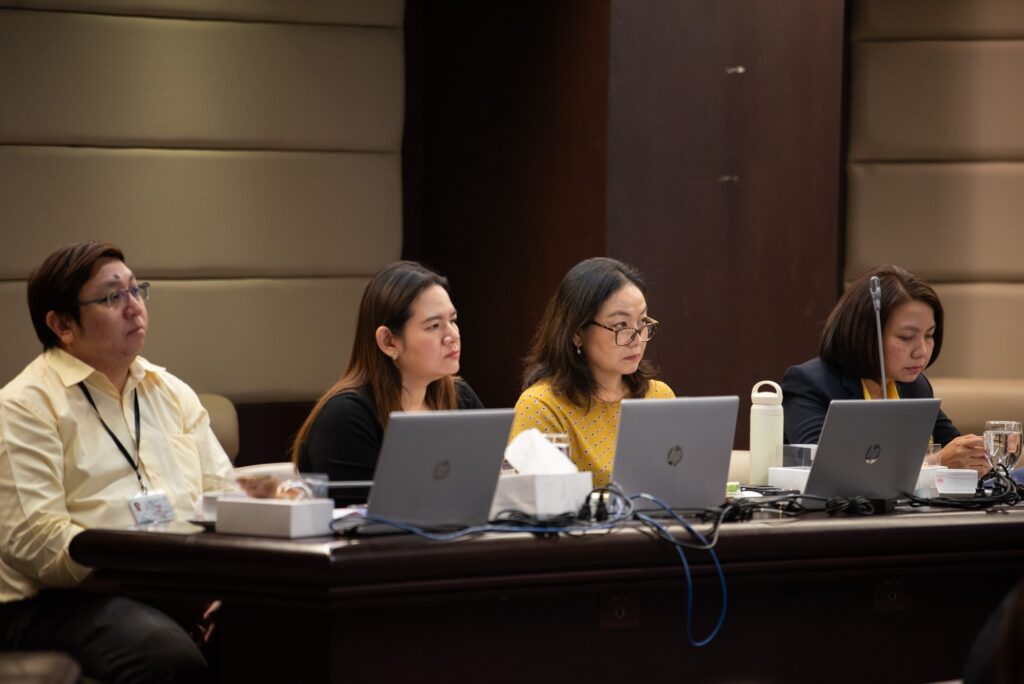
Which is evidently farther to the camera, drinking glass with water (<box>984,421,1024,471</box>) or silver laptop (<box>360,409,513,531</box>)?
drinking glass with water (<box>984,421,1024,471</box>)

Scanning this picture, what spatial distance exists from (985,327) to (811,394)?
1715 millimetres

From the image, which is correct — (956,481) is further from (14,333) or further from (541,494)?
(14,333)

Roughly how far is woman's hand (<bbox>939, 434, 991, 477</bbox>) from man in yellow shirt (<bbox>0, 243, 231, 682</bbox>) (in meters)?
1.51

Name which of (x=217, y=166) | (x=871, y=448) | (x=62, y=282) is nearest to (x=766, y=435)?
(x=871, y=448)

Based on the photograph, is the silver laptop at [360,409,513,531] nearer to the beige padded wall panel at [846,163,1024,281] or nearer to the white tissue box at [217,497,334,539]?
the white tissue box at [217,497,334,539]

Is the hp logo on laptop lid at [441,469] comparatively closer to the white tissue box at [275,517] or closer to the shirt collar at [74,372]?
the white tissue box at [275,517]

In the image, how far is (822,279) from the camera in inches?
177

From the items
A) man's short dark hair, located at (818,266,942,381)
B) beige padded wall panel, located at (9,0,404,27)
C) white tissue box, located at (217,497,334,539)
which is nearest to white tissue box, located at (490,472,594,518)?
white tissue box, located at (217,497,334,539)

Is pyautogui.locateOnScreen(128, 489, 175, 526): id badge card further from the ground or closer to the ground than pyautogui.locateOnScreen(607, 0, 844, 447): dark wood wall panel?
closer to the ground

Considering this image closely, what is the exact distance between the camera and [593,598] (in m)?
2.38

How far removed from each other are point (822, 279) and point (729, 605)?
86.0 inches

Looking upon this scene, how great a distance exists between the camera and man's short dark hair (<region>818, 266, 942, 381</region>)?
3424 mm

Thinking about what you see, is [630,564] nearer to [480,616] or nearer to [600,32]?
[480,616]

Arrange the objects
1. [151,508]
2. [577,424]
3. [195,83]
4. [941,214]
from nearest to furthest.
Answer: [151,508], [577,424], [195,83], [941,214]
